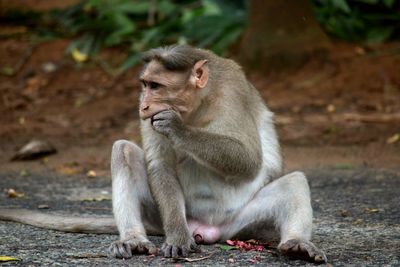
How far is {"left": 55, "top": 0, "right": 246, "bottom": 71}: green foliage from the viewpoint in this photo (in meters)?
14.3

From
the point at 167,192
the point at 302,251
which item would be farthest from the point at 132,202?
the point at 302,251

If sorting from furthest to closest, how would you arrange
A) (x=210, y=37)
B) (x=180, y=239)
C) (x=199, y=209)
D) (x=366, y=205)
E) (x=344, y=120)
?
(x=210, y=37) → (x=344, y=120) → (x=366, y=205) → (x=199, y=209) → (x=180, y=239)

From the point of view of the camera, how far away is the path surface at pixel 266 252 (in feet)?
18.6

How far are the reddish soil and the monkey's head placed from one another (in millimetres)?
4471

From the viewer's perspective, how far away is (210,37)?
14.0 metres

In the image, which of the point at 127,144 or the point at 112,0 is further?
the point at 112,0

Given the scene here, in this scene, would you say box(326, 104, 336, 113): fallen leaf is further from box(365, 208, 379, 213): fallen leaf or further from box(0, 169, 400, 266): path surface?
box(365, 208, 379, 213): fallen leaf

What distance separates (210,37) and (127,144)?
7842 millimetres

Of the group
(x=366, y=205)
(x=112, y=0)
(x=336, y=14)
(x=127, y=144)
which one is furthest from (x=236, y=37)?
(x=127, y=144)

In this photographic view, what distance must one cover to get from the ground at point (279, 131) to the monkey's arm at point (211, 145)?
588mm

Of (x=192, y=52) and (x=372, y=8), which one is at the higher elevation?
(x=192, y=52)

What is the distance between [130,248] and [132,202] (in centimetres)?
48

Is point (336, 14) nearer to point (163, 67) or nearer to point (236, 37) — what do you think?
point (236, 37)

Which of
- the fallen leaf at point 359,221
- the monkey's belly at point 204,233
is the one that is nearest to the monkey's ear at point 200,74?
the monkey's belly at point 204,233
